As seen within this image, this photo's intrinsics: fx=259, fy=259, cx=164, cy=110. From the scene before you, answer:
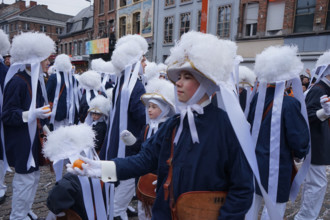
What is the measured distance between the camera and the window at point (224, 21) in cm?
1636

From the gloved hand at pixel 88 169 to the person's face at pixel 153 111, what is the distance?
138cm

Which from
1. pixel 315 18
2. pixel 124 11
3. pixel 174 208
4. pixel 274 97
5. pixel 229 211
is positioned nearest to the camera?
pixel 229 211

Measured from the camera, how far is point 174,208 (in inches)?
62.5

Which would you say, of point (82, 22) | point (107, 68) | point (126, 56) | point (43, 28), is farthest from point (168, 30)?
point (43, 28)

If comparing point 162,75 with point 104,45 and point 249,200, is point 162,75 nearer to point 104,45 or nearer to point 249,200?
point 249,200

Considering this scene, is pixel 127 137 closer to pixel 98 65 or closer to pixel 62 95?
pixel 62 95

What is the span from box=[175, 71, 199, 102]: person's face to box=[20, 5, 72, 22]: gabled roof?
51.0m

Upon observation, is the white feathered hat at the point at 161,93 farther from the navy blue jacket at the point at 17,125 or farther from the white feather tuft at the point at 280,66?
the navy blue jacket at the point at 17,125

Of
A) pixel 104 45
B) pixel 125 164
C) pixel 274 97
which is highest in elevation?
pixel 104 45

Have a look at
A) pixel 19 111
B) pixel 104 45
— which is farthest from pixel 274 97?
pixel 104 45

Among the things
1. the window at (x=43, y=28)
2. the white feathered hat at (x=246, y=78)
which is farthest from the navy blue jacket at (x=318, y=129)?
the window at (x=43, y=28)

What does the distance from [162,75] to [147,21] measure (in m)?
17.5

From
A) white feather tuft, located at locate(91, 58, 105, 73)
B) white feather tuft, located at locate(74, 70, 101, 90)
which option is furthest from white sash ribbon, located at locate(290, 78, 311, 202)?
white feather tuft, located at locate(91, 58, 105, 73)

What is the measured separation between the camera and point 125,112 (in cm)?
326
